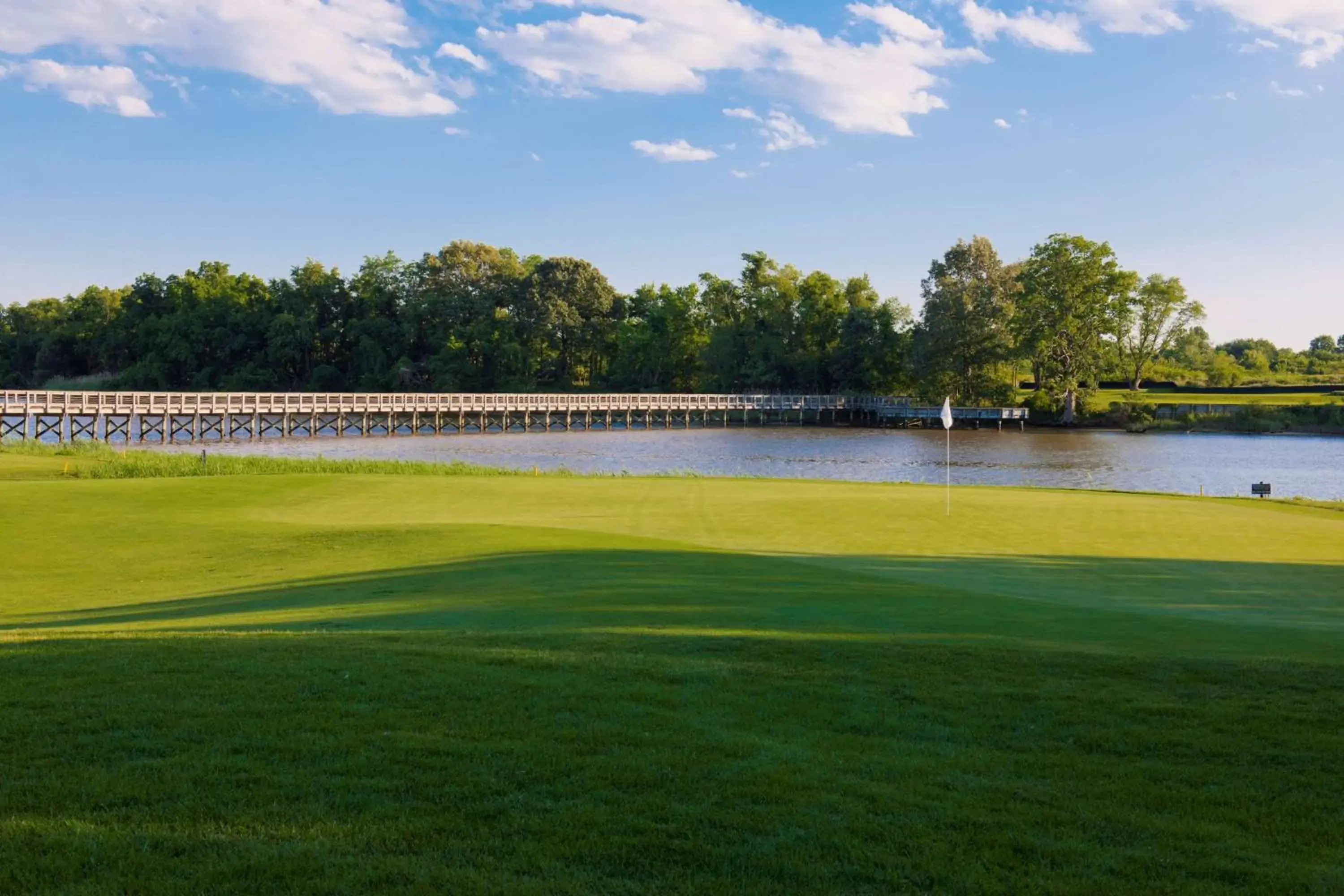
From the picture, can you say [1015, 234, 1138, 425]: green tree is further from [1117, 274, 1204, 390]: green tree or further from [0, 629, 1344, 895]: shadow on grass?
[0, 629, 1344, 895]: shadow on grass

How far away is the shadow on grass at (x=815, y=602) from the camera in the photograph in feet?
35.4

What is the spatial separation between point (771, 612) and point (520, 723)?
5353 millimetres

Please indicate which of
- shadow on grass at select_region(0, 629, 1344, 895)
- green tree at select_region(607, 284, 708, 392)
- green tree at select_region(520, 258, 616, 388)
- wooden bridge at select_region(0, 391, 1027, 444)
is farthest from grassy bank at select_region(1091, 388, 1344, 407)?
shadow on grass at select_region(0, 629, 1344, 895)

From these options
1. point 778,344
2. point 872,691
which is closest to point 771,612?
point 872,691

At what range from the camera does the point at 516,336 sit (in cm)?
11944

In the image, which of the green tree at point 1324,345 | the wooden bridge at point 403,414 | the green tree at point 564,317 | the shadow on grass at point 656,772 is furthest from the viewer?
the green tree at point 1324,345

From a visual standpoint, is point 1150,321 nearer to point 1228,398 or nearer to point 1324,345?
point 1228,398

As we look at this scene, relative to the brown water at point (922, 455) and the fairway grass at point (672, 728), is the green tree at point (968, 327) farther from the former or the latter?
the fairway grass at point (672, 728)

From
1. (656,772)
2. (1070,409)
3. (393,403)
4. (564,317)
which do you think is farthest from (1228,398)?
(656,772)

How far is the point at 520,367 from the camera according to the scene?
388 feet

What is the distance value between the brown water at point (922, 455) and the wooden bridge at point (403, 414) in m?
3.48

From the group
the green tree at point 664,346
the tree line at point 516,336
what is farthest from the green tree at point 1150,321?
the green tree at point 664,346

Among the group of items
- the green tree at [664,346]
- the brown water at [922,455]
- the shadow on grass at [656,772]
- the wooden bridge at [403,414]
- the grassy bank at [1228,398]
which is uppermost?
the green tree at [664,346]

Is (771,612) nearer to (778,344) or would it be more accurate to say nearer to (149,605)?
(149,605)
